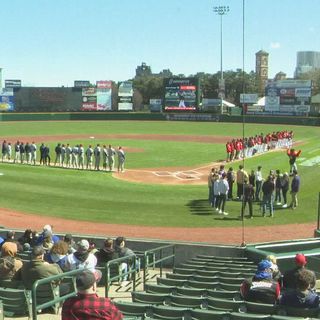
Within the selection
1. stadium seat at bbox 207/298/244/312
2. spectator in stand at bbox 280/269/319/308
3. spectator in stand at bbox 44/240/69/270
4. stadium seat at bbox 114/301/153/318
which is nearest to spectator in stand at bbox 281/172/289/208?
spectator in stand at bbox 44/240/69/270

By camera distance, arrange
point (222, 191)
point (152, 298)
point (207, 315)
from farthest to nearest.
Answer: point (222, 191) < point (152, 298) < point (207, 315)

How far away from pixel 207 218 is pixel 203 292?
480 inches

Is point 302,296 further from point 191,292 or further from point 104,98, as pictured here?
point 104,98

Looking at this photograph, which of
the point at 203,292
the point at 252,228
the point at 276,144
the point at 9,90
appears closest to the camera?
the point at 203,292

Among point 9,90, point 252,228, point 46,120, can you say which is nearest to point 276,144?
point 252,228

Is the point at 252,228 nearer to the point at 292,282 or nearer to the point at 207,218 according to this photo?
the point at 207,218

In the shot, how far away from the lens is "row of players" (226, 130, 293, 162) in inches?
1403

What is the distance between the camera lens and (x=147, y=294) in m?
7.46

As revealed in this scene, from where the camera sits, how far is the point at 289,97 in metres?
80.9

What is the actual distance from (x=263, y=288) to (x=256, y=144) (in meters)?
33.6

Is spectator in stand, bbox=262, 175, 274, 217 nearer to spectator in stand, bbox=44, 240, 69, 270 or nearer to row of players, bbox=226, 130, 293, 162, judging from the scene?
spectator in stand, bbox=44, 240, 69, 270

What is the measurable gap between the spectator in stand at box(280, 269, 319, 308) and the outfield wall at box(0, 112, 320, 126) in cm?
6972

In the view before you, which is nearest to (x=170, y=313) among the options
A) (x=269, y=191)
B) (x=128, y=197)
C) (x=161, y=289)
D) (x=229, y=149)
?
(x=161, y=289)

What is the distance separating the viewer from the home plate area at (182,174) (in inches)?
1144
